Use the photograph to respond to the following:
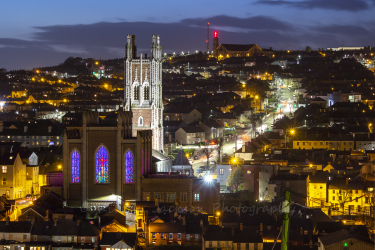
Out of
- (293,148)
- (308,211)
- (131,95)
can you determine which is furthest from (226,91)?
(308,211)

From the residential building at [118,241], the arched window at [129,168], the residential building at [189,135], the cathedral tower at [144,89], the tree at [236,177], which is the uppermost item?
the cathedral tower at [144,89]

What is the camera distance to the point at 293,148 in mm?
97312

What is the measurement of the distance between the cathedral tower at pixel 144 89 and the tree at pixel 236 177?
1170 cm

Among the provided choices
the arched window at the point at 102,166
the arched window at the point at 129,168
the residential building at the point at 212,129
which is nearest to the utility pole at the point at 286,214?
the arched window at the point at 129,168

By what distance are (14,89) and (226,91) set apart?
5179 centimetres

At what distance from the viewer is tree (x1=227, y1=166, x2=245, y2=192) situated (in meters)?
72.7

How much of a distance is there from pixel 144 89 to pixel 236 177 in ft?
54.2

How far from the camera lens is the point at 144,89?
83938 mm

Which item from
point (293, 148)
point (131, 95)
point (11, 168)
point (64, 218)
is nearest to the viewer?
point (64, 218)

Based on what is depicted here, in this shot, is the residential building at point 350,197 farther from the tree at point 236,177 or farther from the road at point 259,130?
the road at point 259,130

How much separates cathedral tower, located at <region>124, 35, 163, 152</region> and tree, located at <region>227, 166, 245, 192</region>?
11.7 m

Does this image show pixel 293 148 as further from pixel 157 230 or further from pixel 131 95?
pixel 157 230

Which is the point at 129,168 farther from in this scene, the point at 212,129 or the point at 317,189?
the point at 212,129

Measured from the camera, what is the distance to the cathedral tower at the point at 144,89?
272 ft
